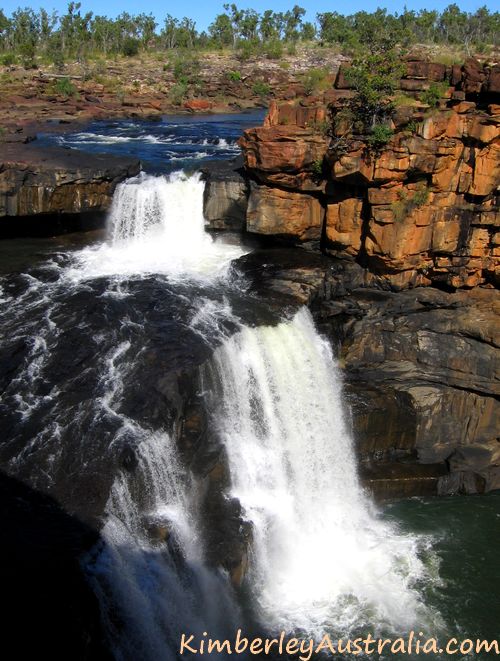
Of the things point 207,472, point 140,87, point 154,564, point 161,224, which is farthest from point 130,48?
point 154,564

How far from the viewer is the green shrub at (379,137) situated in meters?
18.5

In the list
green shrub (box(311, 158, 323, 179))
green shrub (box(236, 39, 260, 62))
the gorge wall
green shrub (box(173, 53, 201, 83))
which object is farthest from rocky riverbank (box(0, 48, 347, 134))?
the gorge wall

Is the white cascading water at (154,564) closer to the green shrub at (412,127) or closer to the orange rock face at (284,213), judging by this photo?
the orange rock face at (284,213)

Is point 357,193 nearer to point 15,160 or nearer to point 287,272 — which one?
point 287,272

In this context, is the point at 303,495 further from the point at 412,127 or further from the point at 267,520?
the point at 412,127

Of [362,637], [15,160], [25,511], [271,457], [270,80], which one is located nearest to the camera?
[25,511]

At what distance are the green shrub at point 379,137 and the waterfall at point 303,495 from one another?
18.7 feet

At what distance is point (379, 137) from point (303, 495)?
10956 millimetres

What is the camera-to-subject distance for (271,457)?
16.3m

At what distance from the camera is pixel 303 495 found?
16.8m

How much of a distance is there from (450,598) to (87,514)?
29.4 feet

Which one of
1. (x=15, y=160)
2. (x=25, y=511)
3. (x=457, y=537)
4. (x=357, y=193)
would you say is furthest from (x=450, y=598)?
(x=15, y=160)

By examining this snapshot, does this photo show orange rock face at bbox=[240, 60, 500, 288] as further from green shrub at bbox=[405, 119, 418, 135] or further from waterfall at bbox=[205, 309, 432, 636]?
waterfall at bbox=[205, 309, 432, 636]

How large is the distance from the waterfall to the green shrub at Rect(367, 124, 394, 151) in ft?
18.7
